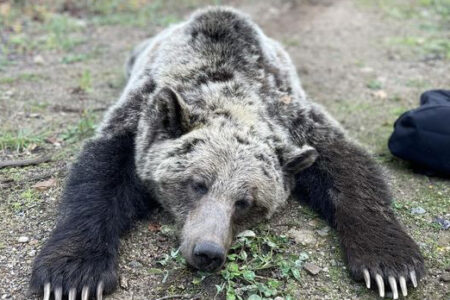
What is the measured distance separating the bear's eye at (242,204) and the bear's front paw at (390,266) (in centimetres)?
77

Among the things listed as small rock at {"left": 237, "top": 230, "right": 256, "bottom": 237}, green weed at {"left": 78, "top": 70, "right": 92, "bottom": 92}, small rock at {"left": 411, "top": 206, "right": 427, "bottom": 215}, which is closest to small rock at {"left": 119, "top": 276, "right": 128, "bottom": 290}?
small rock at {"left": 237, "top": 230, "right": 256, "bottom": 237}

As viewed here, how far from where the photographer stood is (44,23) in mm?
8148

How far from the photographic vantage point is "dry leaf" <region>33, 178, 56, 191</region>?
412cm

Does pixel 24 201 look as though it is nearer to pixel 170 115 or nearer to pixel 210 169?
pixel 170 115

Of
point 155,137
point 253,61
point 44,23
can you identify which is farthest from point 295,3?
point 155,137

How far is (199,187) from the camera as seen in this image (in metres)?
3.45

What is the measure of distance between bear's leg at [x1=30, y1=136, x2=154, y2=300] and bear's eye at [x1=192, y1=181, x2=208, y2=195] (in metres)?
0.60

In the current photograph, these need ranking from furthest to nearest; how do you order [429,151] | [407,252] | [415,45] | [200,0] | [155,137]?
[200,0], [415,45], [429,151], [155,137], [407,252]

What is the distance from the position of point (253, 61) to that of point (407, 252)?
79.3 inches

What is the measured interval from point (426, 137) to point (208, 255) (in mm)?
2355

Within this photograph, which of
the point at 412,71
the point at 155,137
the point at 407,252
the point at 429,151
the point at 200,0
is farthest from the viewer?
the point at 200,0

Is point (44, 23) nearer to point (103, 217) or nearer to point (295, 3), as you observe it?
point (295, 3)

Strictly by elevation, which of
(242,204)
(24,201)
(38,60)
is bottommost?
(24,201)

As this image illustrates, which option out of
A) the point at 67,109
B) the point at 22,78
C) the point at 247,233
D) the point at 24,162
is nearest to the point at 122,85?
the point at 67,109
